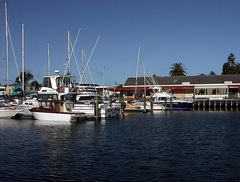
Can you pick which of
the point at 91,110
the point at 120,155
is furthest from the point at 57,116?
the point at 120,155

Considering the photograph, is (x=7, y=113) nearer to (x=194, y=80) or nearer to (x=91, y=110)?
(x=91, y=110)

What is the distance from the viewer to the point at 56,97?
52.2 m

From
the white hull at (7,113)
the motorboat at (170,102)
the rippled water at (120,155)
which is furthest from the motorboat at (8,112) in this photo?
the motorboat at (170,102)

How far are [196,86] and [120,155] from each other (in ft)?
232

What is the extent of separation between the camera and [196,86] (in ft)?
296

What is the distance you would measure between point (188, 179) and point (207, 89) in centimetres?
7477

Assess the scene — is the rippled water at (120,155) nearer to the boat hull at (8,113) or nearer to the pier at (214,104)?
the boat hull at (8,113)

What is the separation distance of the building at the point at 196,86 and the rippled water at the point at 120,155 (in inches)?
2090

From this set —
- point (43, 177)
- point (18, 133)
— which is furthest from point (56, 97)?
point (43, 177)

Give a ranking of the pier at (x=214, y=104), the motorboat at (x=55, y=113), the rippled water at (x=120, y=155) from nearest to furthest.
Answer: the rippled water at (x=120, y=155)
the motorboat at (x=55, y=113)
the pier at (x=214, y=104)

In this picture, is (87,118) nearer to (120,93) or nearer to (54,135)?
(54,135)

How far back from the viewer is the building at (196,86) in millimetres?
87938

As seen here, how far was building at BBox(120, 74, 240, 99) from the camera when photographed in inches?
3462

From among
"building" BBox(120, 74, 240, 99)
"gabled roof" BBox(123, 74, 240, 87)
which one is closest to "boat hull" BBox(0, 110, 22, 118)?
"building" BBox(120, 74, 240, 99)
